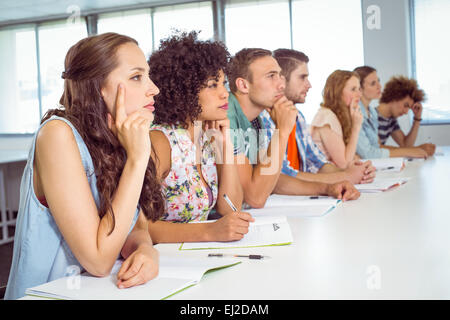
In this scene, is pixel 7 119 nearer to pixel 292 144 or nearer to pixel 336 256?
pixel 292 144

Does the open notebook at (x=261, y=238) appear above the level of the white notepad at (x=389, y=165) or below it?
below

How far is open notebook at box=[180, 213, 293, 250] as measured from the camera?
126 cm

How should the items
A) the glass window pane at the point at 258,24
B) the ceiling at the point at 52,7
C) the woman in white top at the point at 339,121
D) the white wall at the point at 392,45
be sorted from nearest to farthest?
the woman in white top at the point at 339,121
the white wall at the point at 392,45
the glass window pane at the point at 258,24
the ceiling at the point at 52,7

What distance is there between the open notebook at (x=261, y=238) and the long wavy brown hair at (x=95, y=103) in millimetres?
279

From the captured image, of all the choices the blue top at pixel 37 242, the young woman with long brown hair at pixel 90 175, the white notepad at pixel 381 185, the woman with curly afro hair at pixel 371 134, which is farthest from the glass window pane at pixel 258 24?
the blue top at pixel 37 242

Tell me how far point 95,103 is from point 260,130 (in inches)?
48.8

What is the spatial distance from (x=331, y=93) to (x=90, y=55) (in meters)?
2.49

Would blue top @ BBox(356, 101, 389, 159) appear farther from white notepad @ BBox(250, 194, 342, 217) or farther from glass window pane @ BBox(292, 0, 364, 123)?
glass window pane @ BBox(292, 0, 364, 123)

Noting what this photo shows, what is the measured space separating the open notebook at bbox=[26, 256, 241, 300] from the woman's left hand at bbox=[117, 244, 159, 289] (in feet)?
0.04

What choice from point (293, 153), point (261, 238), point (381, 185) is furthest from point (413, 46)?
point (261, 238)

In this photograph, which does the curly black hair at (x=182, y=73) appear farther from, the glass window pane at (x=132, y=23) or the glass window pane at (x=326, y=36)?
the glass window pane at (x=132, y=23)

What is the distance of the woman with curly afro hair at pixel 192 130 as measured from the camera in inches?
63.2

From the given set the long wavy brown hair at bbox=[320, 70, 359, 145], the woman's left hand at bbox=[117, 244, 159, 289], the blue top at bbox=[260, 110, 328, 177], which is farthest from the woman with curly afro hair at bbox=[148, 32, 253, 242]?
the long wavy brown hair at bbox=[320, 70, 359, 145]

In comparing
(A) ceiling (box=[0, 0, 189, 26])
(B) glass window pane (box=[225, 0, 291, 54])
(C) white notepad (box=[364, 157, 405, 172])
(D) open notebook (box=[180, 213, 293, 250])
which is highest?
(A) ceiling (box=[0, 0, 189, 26])
